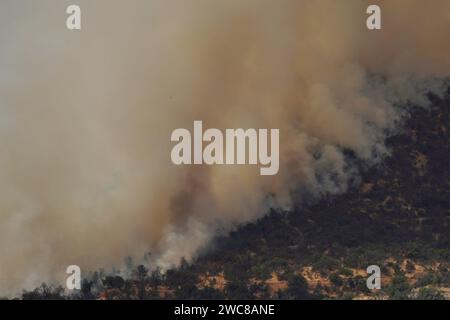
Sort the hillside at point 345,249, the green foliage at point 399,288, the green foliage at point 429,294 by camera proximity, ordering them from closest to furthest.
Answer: the green foliage at point 429,294 < the green foliage at point 399,288 < the hillside at point 345,249

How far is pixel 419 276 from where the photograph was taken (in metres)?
76.6

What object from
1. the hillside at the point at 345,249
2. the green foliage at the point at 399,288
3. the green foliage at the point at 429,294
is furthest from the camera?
the hillside at the point at 345,249

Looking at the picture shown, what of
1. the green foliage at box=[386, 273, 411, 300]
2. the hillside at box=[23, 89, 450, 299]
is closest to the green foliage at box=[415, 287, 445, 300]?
the hillside at box=[23, 89, 450, 299]

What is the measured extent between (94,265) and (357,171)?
17173 millimetres

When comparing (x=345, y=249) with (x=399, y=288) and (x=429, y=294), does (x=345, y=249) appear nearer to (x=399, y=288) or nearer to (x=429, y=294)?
(x=399, y=288)

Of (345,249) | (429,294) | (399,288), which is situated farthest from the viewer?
(345,249)

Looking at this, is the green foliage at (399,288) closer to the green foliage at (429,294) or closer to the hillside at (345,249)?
the hillside at (345,249)

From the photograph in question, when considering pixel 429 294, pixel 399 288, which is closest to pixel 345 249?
pixel 399 288

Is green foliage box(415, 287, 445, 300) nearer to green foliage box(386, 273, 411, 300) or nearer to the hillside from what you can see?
the hillside

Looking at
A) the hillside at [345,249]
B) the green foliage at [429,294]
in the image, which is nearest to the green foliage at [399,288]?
the hillside at [345,249]

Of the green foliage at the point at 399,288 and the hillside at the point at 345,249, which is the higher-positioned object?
the hillside at the point at 345,249
